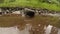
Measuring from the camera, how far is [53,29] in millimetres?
1023

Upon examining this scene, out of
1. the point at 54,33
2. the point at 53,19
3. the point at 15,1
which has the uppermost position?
the point at 15,1

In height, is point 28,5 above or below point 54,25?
above

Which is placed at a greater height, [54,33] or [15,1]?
[15,1]

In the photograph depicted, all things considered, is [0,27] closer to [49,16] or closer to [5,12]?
[5,12]

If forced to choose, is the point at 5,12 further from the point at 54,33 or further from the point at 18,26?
the point at 54,33

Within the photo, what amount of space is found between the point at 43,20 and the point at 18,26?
18cm

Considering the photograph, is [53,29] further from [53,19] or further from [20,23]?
[20,23]

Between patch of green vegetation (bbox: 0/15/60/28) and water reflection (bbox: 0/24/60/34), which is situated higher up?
patch of green vegetation (bbox: 0/15/60/28)

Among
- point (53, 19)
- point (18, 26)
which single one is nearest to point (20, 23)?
point (18, 26)

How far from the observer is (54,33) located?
1033mm

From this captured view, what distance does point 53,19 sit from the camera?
1002mm

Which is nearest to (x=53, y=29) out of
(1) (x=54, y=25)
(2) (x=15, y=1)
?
(1) (x=54, y=25)

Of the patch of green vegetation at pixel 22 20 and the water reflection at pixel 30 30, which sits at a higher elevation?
the patch of green vegetation at pixel 22 20

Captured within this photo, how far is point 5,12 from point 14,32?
0.52 feet
